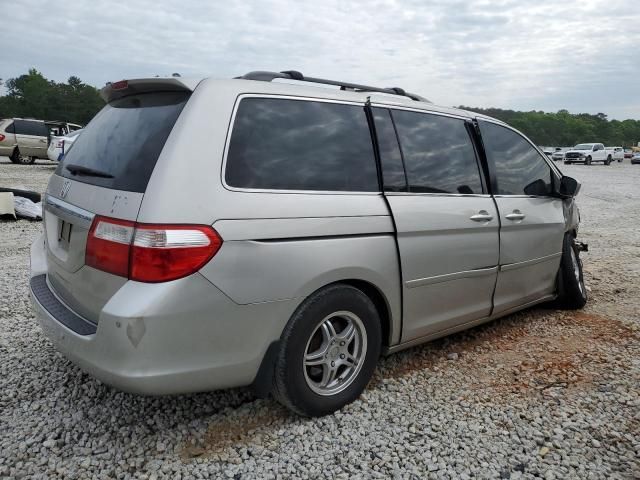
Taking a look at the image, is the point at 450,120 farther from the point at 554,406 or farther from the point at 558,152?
the point at 558,152

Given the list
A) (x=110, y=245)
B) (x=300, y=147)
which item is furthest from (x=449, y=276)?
(x=110, y=245)

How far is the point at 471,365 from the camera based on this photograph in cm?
351

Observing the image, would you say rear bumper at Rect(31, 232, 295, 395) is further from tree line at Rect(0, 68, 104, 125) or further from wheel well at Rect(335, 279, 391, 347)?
tree line at Rect(0, 68, 104, 125)

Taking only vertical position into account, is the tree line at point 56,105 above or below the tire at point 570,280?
above

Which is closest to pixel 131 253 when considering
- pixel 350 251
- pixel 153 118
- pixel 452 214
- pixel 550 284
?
pixel 153 118

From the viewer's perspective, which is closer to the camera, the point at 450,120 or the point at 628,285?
the point at 450,120

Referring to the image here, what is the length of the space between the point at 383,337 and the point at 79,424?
175 cm

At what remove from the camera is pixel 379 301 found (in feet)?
9.61

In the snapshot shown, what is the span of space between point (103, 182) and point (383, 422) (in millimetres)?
1909

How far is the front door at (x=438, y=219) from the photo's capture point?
9.82 ft

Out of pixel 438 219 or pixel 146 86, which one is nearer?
pixel 146 86

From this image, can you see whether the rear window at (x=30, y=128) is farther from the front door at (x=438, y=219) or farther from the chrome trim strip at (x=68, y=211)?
the front door at (x=438, y=219)

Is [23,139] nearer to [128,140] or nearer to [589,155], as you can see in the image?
[128,140]

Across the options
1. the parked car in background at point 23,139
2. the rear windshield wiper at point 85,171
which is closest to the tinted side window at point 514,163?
the rear windshield wiper at point 85,171
